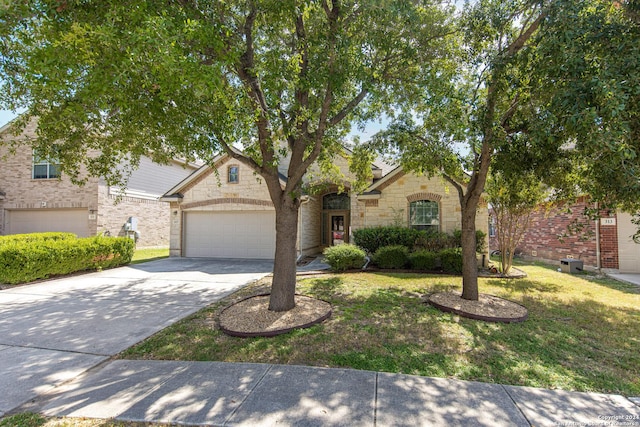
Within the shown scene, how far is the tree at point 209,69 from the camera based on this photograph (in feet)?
12.0

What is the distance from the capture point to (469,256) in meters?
6.76

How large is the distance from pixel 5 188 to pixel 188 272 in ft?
48.5

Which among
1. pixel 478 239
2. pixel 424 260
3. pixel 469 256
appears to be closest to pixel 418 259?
pixel 424 260

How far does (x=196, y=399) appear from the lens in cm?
326

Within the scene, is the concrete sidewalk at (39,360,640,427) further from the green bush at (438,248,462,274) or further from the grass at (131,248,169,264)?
the grass at (131,248,169,264)

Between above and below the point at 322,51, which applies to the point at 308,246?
below

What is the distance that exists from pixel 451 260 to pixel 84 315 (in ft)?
34.7

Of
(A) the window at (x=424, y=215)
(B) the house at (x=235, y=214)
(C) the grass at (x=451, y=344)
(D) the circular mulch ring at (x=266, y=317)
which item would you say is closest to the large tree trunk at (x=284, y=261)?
(D) the circular mulch ring at (x=266, y=317)

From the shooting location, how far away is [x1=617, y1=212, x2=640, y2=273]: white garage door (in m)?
10.6

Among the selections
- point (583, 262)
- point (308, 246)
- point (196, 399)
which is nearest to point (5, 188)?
point (308, 246)

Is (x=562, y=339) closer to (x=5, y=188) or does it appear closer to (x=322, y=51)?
(x=322, y=51)

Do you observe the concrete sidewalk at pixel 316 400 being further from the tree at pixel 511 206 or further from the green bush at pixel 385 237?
the green bush at pixel 385 237

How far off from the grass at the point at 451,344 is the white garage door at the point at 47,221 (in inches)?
571

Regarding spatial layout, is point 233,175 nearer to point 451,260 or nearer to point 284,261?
point 284,261
